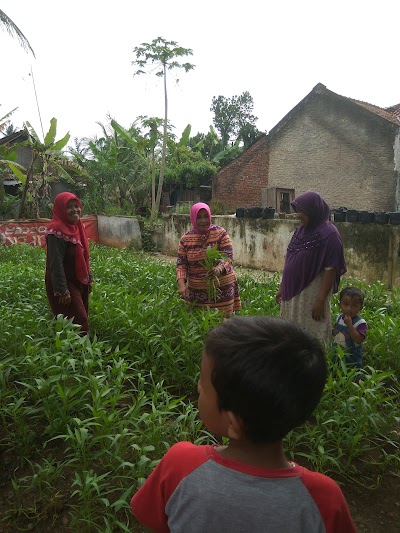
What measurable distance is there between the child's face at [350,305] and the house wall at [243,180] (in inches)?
689

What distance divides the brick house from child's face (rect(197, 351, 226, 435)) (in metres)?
16.5

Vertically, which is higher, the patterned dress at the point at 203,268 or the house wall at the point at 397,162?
the house wall at the point at 397,162

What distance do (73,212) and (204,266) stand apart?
4.18ft

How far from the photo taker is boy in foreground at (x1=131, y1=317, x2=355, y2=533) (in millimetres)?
926

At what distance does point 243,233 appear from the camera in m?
10.6

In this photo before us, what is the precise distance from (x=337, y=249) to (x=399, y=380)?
1.29m

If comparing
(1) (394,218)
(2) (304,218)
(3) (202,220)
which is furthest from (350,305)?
(1) (394,218)

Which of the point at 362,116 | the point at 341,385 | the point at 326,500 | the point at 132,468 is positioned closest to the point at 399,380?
the point at 341,385

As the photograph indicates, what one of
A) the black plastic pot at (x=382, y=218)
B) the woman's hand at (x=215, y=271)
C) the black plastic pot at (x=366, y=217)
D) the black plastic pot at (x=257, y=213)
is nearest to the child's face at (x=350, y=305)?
the woman's hand at (x=215, y=271)

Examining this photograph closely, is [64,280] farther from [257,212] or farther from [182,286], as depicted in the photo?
[257,212]

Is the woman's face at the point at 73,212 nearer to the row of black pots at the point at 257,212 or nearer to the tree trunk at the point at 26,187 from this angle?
the row of black pots at the point at 257,212

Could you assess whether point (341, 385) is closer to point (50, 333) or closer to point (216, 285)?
point (216, 285)

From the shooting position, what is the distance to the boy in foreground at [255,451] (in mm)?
926

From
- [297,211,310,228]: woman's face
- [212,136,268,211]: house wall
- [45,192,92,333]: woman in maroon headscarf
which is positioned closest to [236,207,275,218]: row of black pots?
[45,192,92,333]: woman in maroon headscarf
